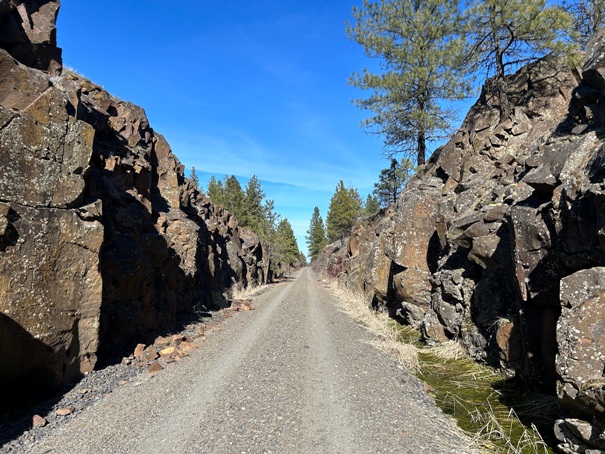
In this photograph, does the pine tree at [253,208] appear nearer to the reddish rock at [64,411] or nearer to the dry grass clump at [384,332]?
the dry grass clump at [384,332]

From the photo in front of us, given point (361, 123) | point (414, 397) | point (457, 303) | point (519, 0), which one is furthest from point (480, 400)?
point (361, 123)

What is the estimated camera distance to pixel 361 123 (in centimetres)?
1731

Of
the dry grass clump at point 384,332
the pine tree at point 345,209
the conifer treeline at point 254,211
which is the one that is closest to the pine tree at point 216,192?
the conifer treeline at point 254,211

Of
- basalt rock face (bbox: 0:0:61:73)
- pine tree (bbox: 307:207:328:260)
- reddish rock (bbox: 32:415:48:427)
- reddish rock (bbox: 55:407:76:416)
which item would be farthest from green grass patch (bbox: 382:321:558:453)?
pine tree (bbox: 307:207:328:260)

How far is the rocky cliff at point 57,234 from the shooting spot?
20.7ft

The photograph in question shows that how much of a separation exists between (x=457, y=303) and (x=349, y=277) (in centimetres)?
1870

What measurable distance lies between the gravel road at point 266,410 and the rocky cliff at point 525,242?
200cm

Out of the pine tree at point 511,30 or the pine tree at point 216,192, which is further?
the pine tree at point 216,192

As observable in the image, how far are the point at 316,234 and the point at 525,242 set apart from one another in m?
82.4

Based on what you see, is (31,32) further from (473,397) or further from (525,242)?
(473,397)

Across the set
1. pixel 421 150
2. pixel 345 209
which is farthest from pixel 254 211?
pixel 421 150

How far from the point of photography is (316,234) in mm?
88750

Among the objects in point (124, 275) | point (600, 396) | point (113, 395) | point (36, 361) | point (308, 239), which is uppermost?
point (308, 239)

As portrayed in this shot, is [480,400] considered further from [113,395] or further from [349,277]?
[349,277]
